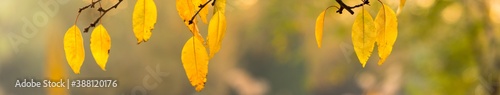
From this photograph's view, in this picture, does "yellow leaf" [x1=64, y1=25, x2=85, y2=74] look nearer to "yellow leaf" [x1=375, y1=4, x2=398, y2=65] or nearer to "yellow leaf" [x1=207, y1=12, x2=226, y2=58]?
"yellow leaf" [x1=207, y1=12, x2=226, y2=58]

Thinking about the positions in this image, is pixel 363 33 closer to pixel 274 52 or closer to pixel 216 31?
pixel 216 31

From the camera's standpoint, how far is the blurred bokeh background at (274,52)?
138 centimetres

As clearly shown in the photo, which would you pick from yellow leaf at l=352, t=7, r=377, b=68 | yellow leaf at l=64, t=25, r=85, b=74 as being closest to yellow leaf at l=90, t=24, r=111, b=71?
yellow leaf at l=64, t=25, r=85, b=74

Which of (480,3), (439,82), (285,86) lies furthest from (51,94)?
(480,3)

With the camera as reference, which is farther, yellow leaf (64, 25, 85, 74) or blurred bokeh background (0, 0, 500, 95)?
blurred bokeh background (0, 0, 500, 95)

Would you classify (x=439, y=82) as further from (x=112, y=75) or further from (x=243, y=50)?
(x=112, y=75)

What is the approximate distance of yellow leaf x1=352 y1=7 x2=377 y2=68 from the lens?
0.53 meters

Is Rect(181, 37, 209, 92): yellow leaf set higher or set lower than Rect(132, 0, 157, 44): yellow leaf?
lower

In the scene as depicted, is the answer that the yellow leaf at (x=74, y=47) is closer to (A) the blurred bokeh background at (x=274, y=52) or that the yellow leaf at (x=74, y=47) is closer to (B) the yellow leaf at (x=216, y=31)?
(B) the yellow leaf at (x=216, y=31)

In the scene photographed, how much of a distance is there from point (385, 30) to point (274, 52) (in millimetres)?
976

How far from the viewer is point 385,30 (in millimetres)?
530

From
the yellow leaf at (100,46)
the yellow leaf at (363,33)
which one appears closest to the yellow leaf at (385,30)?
the yellow leaf at (363,33)

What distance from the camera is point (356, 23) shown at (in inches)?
20.8

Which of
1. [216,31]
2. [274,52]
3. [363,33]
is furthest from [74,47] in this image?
[274,52]
